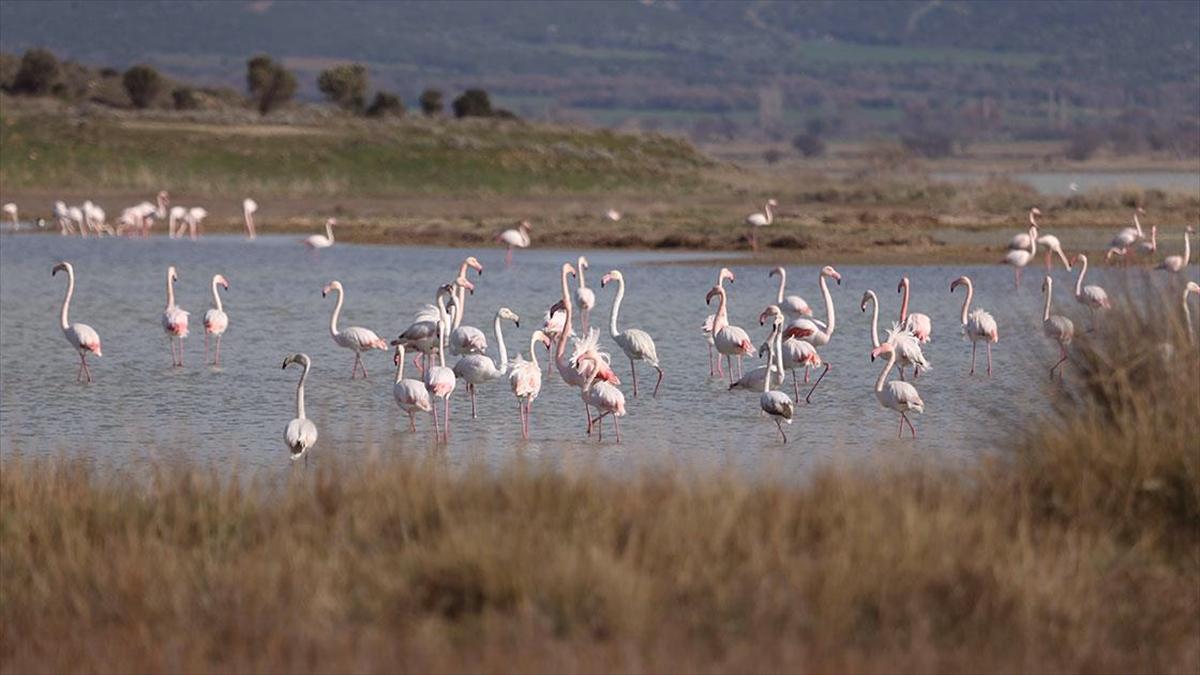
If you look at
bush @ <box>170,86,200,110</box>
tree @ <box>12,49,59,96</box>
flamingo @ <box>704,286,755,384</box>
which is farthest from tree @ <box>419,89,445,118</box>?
flamingo @ <box>704,286,755,384</box>

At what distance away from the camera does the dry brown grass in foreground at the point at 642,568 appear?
21.6 ft

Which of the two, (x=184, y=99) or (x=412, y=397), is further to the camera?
(x=184, y=99)

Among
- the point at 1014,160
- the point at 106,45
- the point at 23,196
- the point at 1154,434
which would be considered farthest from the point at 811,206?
the point at 106,45

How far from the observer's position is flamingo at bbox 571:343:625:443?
1376cm

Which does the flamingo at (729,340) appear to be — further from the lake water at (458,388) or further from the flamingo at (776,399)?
the flamingo at (776,399)

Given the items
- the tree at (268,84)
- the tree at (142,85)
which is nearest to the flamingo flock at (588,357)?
the tree at (142,85)

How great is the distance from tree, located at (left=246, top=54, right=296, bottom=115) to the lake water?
47871 mm

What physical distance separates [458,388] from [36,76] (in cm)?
6296

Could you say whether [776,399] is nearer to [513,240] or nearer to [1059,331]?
[1059,331]

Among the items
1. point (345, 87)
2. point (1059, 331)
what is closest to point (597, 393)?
point (1059, 331)

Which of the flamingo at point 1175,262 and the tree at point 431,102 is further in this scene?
the tree at point 431,102

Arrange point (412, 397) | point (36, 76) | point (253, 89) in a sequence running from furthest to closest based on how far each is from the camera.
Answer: point (253, 89) < point (36, 76) < point (412, 397)

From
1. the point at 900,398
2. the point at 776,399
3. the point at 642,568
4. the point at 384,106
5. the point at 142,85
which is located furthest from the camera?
the point at 384,106

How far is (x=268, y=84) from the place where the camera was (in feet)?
257
